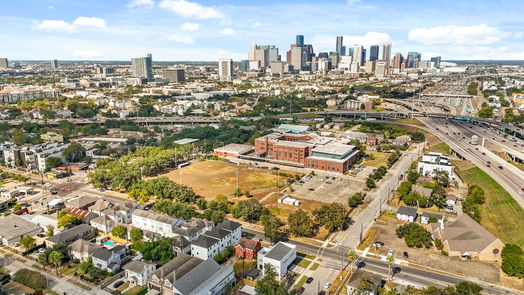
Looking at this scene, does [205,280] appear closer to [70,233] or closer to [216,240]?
[216,240]

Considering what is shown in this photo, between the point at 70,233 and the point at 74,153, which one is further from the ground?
the point at 74,153

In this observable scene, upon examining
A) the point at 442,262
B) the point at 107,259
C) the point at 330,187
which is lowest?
the point at 330,187

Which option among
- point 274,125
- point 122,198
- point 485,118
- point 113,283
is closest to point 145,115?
point 274,125

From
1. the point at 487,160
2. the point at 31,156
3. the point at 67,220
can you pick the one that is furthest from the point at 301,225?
the point at 31,156

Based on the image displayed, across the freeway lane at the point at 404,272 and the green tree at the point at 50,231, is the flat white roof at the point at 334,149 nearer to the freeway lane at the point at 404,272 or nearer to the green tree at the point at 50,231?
the freeway lane at the point at 404,272

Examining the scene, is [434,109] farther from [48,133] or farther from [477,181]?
[48,133]

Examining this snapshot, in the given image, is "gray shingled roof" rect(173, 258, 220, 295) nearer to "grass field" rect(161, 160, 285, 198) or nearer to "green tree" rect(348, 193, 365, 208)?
"grass field" rect(161, 160, 285, 198)

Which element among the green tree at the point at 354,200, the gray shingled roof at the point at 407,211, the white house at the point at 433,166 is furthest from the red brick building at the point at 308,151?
the gray shingled roof at the point at 407,211
